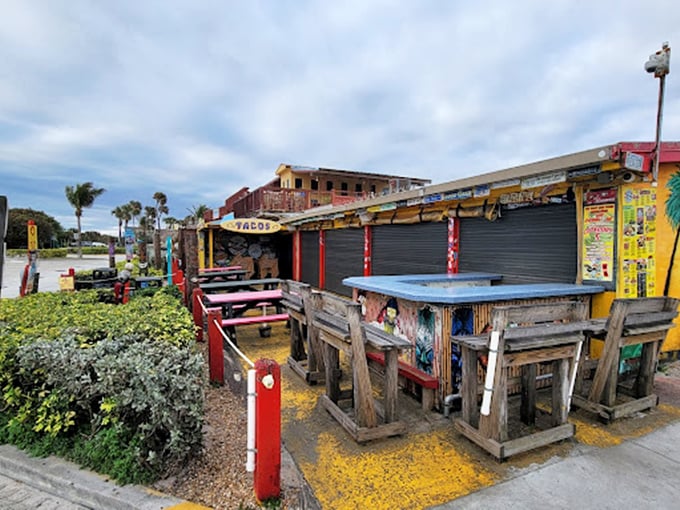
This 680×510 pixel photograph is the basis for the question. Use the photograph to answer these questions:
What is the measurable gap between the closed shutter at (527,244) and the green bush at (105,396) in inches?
180

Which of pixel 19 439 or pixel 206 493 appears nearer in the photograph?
pixel 206 493

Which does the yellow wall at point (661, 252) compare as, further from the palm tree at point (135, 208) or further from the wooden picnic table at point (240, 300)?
the palm tree at point (135, 208)

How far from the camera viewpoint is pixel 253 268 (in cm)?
1520

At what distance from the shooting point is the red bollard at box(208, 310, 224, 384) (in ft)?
14.5

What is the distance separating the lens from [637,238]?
426 centimetres

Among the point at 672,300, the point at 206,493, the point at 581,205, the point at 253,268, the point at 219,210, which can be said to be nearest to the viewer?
the point at 206,493

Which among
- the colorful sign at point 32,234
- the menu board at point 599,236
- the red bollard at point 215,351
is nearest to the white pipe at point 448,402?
the menu board at point 599,236

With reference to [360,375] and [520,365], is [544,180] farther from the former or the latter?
[360,375]

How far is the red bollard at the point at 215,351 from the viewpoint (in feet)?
14.5

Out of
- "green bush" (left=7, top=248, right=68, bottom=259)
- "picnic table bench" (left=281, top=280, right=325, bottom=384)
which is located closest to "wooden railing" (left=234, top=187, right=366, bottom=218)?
"picnic table bench" (left=281, top=280, right=325, bottom=384)

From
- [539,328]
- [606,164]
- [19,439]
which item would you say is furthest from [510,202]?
[19,439]

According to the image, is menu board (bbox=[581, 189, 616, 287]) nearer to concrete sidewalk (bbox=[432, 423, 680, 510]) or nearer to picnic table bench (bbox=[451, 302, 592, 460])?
picnic table bench (bbox=[451, 302, 592, 460])

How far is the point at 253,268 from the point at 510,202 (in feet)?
38.1

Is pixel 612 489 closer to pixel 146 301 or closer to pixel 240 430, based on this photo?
pixel 240 430
